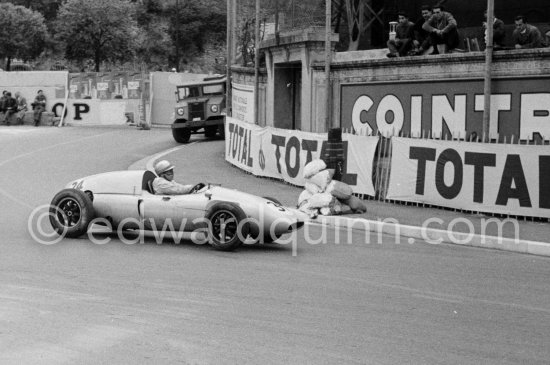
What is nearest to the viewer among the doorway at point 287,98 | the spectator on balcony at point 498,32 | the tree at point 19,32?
the spectator on balcony at point 498,32

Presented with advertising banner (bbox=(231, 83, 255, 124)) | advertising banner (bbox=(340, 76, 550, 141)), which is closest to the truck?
advertising banner (bbox=(231, 83, 255, 124))

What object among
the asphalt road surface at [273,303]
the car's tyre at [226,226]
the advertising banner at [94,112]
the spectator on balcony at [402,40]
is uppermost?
the spectator on balcony at [402,40]

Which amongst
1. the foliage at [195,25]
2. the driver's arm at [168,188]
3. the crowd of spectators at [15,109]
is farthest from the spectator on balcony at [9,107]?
the driver's arm at [168,188]

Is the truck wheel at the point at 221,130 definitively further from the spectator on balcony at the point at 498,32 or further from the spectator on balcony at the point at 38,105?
the spectator on balcony at the point at 498,32

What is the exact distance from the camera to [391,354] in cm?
683

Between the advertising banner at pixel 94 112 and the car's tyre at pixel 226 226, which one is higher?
the advertising banner at pixel 94 112

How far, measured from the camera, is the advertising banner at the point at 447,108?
17.1 metres

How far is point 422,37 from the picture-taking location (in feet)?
65.9

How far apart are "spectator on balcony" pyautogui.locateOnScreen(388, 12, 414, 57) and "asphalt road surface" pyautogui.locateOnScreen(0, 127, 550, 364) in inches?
269

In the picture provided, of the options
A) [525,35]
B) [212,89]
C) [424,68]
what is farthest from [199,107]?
[525,35]

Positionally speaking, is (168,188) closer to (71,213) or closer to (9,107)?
(71,213)

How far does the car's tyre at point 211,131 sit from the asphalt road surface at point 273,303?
61.8 ft

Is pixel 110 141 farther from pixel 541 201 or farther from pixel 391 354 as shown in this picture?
pixel 391 354

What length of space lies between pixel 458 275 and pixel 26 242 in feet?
18.7
